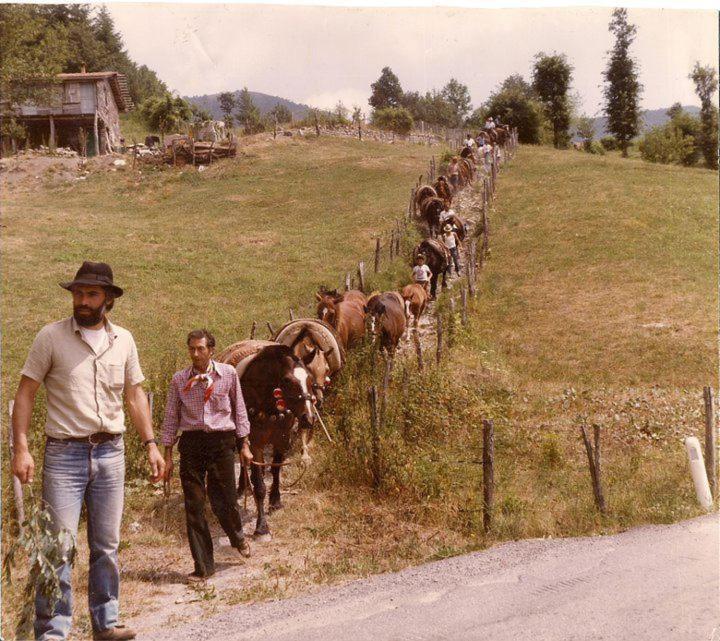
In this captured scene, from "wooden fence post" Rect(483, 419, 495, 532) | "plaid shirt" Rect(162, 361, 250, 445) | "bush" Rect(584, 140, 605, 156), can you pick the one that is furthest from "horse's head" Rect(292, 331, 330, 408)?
"bush" Rect(584, 140, 605, 156)

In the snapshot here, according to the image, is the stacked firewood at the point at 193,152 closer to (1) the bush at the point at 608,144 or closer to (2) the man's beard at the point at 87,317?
(2) the man's beard at the point at 87,317

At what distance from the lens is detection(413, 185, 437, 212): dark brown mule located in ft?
102

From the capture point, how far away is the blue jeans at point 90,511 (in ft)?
15.5

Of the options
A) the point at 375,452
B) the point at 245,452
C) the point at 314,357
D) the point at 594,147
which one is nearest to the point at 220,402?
the point at 245,452

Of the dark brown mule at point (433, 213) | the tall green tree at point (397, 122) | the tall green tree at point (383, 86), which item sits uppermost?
the tall green tree at point (397, 122)

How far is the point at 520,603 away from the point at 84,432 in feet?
11.7

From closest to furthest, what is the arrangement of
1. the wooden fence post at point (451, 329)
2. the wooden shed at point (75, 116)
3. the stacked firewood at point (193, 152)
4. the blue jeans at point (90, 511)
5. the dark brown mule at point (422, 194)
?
the blue jeans at point (90, 511), the wooden fence post at point (451, 329), the dark brown mule at point (422, 194), the stacked firewood at point (193, 152), the wooden shed at point (75, 116)

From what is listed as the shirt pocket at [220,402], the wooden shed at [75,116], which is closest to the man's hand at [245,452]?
the shirt pocket at [220,402]

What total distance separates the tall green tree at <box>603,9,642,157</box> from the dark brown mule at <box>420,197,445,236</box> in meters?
7.91

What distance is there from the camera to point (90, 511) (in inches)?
196

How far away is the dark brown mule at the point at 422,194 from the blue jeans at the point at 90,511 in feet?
88.4

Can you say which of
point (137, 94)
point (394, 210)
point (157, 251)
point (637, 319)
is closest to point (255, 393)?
point (637, 319)

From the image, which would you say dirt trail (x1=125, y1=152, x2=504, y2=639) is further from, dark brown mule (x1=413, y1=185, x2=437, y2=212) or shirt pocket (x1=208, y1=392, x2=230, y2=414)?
dark brown mule (x1=413, y1=185, x2=437, y2=212)

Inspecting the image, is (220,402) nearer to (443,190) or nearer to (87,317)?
(87,317)
